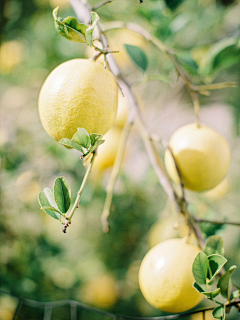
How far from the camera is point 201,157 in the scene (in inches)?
16.8

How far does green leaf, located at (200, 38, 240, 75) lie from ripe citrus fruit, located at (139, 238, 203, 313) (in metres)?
0.42

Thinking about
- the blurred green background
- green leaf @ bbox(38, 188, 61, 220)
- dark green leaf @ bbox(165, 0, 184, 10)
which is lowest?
the blurred green background

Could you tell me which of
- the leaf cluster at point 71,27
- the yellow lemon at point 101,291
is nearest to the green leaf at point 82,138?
the leaf cluster at point 71,27

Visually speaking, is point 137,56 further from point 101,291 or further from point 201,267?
point 101,291

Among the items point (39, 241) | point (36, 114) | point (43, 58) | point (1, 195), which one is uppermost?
point (43, 58)

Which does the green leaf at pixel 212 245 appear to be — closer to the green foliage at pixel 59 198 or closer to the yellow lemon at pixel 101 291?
the green foliage at pixel 59 198

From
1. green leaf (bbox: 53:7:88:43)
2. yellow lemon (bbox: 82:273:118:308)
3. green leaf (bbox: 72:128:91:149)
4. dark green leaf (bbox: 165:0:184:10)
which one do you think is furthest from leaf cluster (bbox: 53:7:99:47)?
yellow lemon (bbox: 82:273:118:308)

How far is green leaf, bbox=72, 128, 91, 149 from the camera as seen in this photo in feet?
0.81

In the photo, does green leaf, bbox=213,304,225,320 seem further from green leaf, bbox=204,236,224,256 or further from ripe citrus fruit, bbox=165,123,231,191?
ripe citrus fruit, bbox=165,123,231,191

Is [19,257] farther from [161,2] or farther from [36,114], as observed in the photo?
[161,2]

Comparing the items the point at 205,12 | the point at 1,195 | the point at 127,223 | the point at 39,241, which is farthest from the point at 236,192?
the point at 1,195

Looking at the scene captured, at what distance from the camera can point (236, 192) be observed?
1.17 meters

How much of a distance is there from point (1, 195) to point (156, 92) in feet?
A: 2.74

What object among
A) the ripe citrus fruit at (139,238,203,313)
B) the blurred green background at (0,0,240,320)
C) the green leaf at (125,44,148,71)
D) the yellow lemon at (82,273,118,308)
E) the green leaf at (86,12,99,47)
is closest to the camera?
the green leaf at (86,12,99,47)
